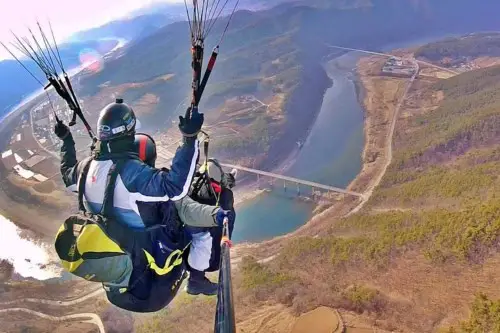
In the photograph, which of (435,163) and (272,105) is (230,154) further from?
(435,163)

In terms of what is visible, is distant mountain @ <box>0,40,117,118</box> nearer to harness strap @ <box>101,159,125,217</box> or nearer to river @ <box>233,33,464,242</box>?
river @ <box>233,33,464,242</box>

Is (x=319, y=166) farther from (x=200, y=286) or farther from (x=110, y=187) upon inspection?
(x=110, y=187)

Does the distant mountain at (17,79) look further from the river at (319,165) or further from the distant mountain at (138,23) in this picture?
the river at (319,165)

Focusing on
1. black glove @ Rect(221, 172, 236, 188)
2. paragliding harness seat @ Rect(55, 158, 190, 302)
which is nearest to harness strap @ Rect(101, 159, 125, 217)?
paragliding harness seat @ Rect(55, 158, 190, 302)

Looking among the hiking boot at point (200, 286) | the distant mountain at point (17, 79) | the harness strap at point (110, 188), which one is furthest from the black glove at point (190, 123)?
the distant mountain at point (17, 79)

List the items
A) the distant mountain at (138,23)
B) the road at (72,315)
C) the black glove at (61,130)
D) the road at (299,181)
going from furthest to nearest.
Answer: the distant mountain at (138,23)
the road at (299,181)
the road at (72,315)
the black glove at (61,130)

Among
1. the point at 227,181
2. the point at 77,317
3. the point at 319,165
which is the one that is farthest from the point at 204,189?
the point at 319,165
